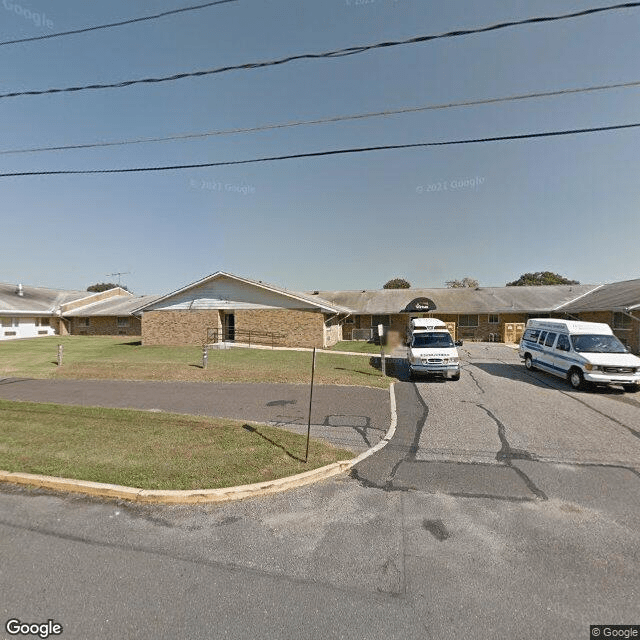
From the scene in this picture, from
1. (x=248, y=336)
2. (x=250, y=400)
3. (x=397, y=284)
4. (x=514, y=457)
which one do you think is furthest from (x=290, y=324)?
(x=397, y=284)

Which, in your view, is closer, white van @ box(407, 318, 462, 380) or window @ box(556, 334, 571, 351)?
window @ box(556, 334, 571, 351)

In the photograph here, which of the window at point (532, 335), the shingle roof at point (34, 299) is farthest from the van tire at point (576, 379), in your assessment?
the shingle roof at point (34, 299)

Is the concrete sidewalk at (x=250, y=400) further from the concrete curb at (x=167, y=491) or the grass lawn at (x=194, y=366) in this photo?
the concrete curb at (x=167, y=491)

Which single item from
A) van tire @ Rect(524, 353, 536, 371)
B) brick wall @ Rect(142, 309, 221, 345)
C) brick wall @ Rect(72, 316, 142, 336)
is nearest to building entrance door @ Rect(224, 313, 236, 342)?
brick wall @ Rect(142, 309, 221, 345)

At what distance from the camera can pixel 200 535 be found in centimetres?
393

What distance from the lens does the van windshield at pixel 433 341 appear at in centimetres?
1416

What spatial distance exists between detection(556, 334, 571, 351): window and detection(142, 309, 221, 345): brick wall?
19792 mm

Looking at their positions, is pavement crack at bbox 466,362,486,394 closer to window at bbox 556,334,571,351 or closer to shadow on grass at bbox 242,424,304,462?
window at bbox 556,334,571,351

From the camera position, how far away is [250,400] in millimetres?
10359

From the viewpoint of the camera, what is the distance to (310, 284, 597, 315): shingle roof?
28.5m

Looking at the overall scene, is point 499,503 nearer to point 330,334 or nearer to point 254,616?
point 254,616

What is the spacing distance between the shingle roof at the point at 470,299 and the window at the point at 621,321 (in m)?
5.15

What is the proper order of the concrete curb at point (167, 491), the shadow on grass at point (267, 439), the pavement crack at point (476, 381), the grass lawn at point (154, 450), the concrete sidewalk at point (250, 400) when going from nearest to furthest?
the concrete curb at point (167, 491) → the grass lawn at point (154, 450) → the shadow on grass at point (267, 439) → the concrete sidewalk at point (250, 400) → the pavement crack at point (476, 381)

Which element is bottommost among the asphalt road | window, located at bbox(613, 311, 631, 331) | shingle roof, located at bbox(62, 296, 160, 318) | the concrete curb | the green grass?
the asphalt road
